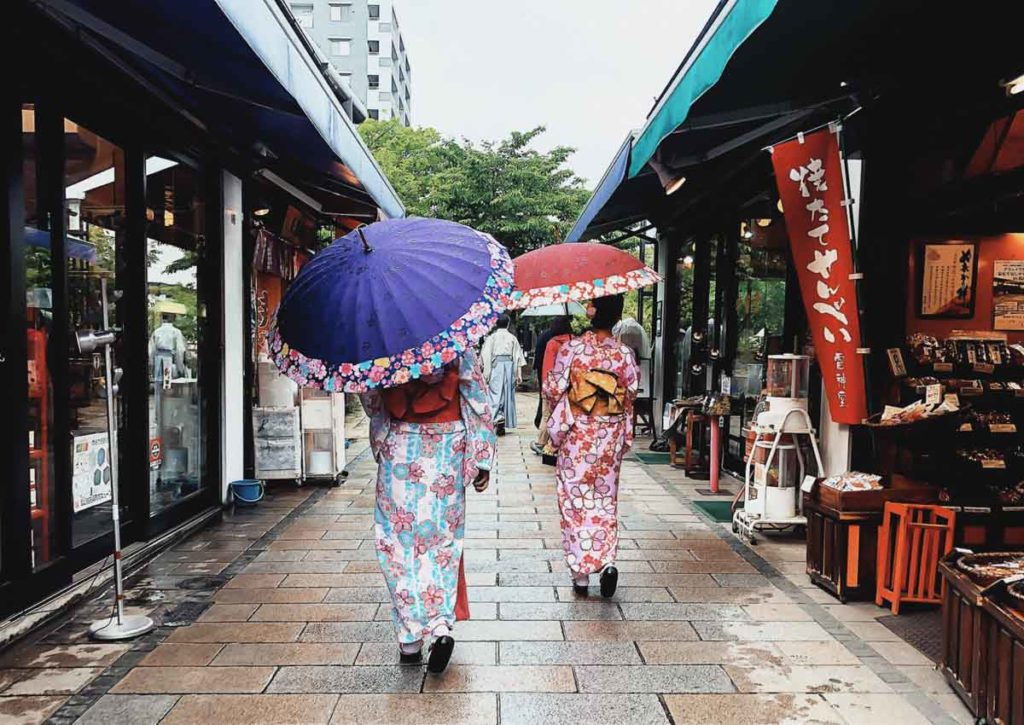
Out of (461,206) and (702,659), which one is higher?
(461,206)

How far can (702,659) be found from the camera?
3691 mm

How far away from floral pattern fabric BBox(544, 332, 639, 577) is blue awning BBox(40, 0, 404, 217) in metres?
2.24

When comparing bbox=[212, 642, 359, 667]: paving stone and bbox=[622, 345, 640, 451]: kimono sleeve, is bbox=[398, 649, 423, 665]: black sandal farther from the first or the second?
bbox=[622, 345, 640, 451]: kimono sleeve

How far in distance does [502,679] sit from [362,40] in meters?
60.8

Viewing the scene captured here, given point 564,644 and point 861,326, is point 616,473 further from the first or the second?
point 861,326

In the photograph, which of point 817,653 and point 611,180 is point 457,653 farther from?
point 611,180

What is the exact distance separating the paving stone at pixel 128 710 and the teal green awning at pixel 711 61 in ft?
12.3

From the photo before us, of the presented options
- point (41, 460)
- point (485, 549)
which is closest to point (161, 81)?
point (41, 460)

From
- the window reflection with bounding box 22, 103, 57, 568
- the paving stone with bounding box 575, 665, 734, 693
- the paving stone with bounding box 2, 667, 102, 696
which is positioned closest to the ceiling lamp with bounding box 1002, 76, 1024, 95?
the paving stone with bounding box 575, 665, 734, 693

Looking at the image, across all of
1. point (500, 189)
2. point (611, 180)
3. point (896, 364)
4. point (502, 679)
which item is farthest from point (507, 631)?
point (500, 189)

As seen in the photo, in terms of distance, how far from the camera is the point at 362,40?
57469 mm

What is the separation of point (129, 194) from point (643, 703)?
459 centimetres

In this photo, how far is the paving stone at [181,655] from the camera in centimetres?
362

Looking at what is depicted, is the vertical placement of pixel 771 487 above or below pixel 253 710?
above
